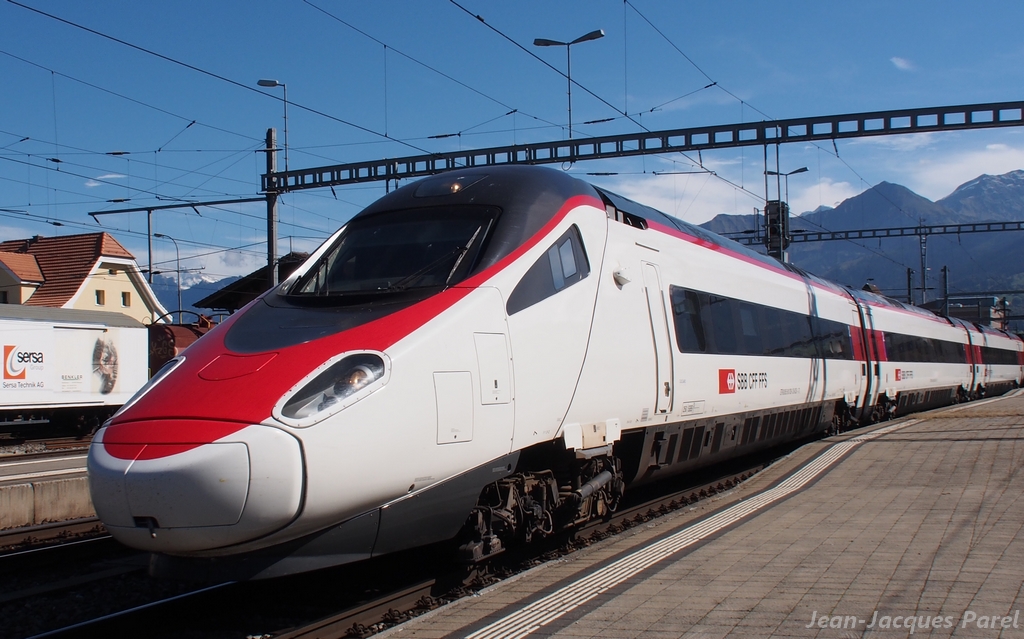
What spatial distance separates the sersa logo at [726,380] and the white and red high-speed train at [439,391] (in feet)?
0.12

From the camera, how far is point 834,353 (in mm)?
16250

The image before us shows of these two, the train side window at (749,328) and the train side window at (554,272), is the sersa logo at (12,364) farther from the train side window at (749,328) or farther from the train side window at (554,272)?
the train side window at (554,272)

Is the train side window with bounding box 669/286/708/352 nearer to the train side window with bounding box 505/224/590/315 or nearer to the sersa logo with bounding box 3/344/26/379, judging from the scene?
the train side window with bounding box 505/224/590/315

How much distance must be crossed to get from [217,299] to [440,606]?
26.5 metres

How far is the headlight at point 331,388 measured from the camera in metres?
4.96

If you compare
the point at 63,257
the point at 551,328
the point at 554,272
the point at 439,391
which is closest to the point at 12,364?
the point at 554,272


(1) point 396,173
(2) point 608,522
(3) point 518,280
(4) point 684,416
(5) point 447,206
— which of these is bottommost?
(2) point 608,522

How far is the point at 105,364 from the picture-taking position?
966 inches

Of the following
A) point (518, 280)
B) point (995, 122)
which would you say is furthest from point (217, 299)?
point (518, 280)

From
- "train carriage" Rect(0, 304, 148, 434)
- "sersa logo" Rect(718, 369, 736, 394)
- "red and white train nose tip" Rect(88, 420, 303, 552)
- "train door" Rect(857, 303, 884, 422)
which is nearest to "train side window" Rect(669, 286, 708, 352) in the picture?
"sersa logo" Rect(718, 369, 736, 394)

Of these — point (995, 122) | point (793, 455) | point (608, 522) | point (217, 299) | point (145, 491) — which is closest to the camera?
point (145, 491)

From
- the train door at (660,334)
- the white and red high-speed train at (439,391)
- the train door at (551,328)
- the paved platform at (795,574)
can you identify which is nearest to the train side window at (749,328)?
the white and red high-speed train at (439,391)

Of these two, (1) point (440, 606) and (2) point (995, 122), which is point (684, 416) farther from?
(2) point (995, 122)

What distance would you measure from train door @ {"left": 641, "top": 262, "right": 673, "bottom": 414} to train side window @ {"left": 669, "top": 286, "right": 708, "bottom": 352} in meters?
0.28
